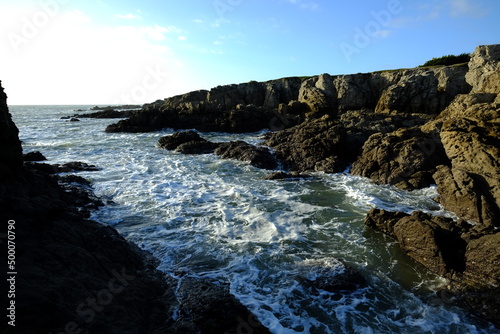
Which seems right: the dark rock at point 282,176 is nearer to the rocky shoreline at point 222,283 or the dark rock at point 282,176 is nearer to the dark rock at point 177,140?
the rocky shoreline at point 222,283

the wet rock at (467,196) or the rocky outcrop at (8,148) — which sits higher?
the rocky outcrop at (8,148)

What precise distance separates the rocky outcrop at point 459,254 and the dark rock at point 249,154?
1034 centimetres

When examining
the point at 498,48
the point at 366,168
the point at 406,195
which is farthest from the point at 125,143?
the point at 498,48

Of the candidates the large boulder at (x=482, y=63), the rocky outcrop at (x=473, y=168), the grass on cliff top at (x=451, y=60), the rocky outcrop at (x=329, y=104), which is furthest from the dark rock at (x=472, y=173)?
the grass on cliff top at (x=451, y=60)

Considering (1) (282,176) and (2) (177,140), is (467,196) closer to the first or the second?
(1) (282,176)

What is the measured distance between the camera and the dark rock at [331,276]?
6305 mm

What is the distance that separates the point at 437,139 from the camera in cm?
1481

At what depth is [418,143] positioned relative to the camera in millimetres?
14484

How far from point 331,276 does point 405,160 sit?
10318 mm

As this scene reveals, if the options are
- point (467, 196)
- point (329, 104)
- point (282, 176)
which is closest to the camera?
point (467, 196)

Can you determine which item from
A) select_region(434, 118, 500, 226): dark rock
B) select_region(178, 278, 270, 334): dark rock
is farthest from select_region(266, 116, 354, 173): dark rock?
select_region(178, 278, 270, 334): dark rock

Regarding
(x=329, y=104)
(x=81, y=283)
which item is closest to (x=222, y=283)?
(x=81, y=283)

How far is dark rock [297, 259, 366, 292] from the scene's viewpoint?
6305 mm

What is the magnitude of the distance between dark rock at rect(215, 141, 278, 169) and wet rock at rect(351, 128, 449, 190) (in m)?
5.31
